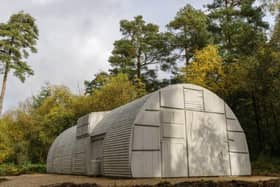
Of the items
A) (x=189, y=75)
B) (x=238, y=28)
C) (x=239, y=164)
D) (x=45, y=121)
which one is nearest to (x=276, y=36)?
(x=189, y=75)

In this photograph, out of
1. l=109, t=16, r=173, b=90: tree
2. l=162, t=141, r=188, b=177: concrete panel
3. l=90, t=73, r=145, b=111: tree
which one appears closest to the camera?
l=162, t=141, r=188, b=177: concrete panel

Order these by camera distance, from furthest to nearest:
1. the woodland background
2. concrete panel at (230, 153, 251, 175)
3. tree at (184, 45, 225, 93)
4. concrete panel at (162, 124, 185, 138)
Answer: tree at (184, 45, 225, 93) < the woodland background < concrete panel at (230, 153, 251, 175) < concrete panel at (162, 124, 185, 138)

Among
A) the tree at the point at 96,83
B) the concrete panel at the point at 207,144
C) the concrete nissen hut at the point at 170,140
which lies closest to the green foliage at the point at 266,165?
the concrete nissen hut at the point at 170,140

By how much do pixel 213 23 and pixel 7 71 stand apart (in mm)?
22443

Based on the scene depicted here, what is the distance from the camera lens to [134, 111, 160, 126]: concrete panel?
40.9 feet

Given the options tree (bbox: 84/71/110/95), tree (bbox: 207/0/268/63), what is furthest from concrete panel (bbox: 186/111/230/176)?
tree (bbox: 84/71/110/95)

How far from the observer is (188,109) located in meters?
13.9

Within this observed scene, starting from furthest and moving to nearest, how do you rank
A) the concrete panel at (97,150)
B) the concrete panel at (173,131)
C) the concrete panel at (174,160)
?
the concrete panel at (97,150) < the concrete panel at (173,131) < the concrete panel at (174,160)

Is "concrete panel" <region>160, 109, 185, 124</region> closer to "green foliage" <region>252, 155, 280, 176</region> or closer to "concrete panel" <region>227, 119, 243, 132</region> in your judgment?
"concrete panel" <region>227, 119, 243, 132</region>

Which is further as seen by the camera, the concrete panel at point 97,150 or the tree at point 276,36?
the tree at point 276,36

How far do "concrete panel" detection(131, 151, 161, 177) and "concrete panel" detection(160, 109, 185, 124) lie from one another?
1538 mm

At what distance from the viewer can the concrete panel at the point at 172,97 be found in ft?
43.8

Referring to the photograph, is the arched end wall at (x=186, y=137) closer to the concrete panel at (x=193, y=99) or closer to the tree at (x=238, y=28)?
the concrete panel at (x=193, y=99)

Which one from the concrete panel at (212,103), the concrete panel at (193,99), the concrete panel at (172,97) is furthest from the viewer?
the concrete panel at (212,103)
